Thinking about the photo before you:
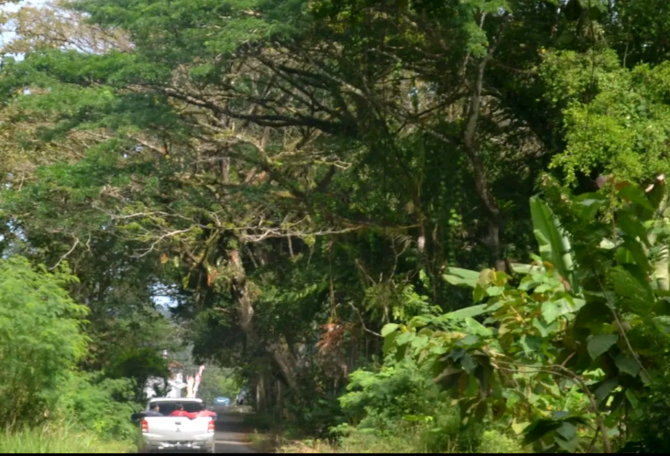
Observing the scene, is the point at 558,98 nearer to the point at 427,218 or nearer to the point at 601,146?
the point at 601,146

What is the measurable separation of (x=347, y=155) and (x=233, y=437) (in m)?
11.5

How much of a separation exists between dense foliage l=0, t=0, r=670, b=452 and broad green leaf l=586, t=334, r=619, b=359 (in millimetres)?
1820

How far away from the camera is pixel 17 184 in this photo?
25484mm

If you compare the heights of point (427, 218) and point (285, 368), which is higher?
point (427, 218)

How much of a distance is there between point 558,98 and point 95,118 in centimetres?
952

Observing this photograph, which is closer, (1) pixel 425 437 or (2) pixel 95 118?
(1) pixel 425 437

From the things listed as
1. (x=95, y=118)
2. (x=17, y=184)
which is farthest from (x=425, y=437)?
(x=17, y=184)

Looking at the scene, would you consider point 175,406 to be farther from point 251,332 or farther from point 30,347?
point 251,332

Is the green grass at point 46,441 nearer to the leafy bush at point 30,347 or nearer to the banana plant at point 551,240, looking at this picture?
the leafy bush at point 30,347

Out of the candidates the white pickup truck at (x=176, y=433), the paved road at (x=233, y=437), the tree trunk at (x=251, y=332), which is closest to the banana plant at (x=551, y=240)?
the white pickup truck at (x=176, y=433)

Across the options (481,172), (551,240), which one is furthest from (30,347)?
(481,172)

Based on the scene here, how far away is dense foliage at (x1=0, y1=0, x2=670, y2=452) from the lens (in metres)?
17.4

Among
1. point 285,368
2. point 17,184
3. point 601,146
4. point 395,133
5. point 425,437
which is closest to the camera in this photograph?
point 425,437

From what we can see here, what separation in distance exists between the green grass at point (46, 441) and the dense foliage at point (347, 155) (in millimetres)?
2490
